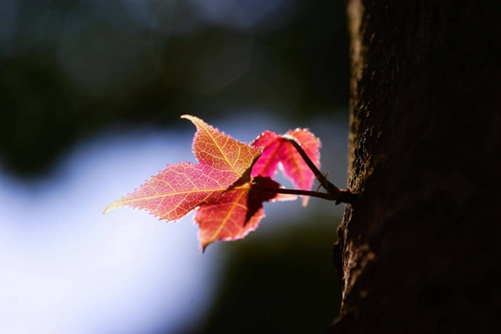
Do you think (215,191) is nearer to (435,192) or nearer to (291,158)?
(291,158)

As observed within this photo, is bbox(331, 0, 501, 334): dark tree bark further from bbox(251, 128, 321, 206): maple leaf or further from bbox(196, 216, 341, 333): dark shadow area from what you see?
bbox(196, 216, 341, 333): dark shadow area

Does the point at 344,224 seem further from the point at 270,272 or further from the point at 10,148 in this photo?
the point at 10,148

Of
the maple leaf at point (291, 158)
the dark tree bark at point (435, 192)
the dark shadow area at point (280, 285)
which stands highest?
the dark shadow area at point (280, 285)

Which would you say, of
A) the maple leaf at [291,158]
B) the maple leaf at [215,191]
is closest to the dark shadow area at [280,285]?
the maple leaf at [291,158]

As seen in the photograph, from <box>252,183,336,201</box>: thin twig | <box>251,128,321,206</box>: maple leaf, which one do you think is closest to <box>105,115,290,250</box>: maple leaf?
<box>252,183,336,201</box>: thin twig

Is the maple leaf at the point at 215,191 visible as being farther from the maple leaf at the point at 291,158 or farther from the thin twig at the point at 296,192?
Answer: the maple leaf at the point at 291,158

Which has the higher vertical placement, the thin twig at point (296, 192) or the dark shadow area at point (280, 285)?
the dark shadow area at point (280, 285)

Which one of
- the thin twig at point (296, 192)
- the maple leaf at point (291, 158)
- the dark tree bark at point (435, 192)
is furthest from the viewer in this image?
the maple leaf at point (291, 158)

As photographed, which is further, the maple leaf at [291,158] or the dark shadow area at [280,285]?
the dark shadow area at [280,285]

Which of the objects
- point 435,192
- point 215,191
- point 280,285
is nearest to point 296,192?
point 215,191
